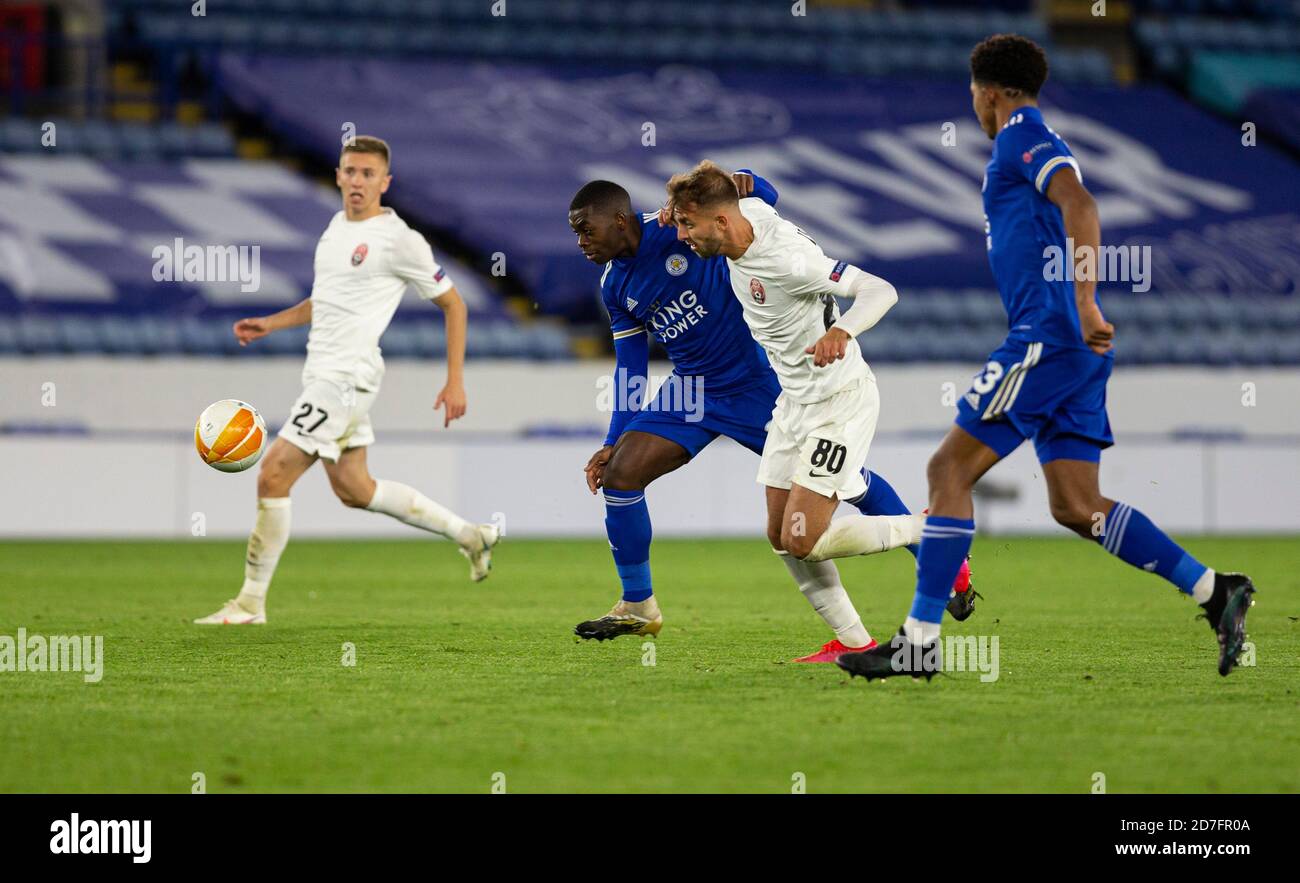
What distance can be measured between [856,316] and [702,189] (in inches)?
29.8

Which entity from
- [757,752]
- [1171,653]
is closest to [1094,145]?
[1171,653]

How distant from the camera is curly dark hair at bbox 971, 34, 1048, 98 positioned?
560cm

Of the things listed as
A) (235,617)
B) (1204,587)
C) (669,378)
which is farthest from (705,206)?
(235,617)

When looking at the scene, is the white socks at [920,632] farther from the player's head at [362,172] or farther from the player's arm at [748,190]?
the player's head at [362,172]

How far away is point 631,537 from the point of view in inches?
273

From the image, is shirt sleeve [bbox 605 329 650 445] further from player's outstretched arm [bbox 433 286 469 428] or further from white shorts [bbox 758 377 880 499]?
player's outstretched arm [bbox 433 286 469 428]

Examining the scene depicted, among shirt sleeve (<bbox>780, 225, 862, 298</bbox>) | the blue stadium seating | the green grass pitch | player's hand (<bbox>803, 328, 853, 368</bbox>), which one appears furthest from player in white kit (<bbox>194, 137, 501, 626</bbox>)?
→ the blue stadium seating

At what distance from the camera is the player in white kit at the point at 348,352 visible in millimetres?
7883

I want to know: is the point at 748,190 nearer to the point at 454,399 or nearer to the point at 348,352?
the point at 454,399

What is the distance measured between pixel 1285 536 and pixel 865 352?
4.59 metres

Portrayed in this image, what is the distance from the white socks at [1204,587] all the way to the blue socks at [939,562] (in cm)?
77

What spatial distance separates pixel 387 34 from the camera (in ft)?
72.3

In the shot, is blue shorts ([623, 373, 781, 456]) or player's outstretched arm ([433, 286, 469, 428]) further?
player's outstretched arm ([433, 286, 469, 428])
